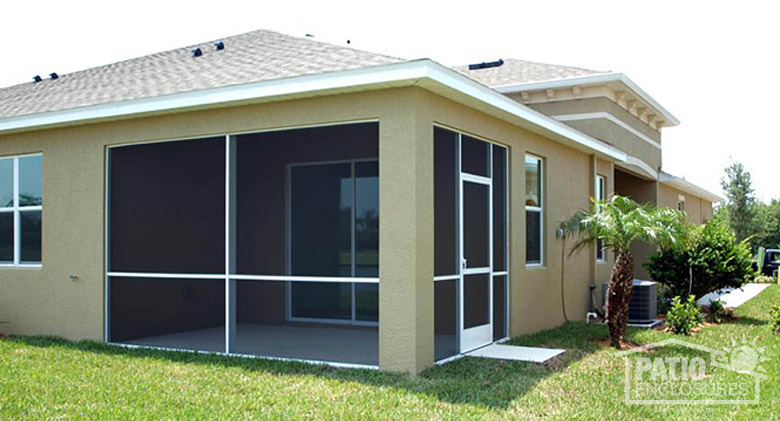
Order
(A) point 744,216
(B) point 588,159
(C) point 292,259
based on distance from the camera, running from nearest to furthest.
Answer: (C) point 292,259 < (B) point 588,159 < (A) point 744,216

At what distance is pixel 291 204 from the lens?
11.4 metres

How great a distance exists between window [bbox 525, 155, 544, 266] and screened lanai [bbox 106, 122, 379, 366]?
2.26 meters

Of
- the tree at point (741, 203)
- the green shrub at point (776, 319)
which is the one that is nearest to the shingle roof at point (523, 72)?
the green shrub at point (776, 319)

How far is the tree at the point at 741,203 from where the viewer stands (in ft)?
112

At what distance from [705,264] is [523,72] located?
5.37 meters

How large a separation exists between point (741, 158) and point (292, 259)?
3061 cm

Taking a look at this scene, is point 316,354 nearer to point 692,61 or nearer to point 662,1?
point 662,1

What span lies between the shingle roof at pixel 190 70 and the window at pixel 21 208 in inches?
29.9

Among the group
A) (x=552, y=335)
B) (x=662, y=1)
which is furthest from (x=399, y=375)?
(x=662, y=1)

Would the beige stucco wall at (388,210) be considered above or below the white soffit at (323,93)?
below

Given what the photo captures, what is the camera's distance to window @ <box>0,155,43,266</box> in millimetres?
9773

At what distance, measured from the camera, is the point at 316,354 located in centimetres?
827

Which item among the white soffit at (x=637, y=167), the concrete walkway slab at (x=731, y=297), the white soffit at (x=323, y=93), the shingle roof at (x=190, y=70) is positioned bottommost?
the concrete walkway slab at (x=731, y=297)

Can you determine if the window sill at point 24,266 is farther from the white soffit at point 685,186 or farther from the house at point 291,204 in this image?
the white soffit at point 685,186
